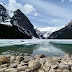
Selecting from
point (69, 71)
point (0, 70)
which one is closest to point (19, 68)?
point (0, 70)

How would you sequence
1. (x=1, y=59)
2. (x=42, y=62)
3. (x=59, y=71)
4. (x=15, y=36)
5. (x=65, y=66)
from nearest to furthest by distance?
(x=59, y=71)
(x=65, y=66)
(x=42, y=62)
(x=1, y=59)
(x=15, y=36)

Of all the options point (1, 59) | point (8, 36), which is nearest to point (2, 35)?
point (8, 36)

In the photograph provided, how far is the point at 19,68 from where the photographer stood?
7.36 meters

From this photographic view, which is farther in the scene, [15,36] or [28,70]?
[15,36]

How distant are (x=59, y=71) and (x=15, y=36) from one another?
136 m

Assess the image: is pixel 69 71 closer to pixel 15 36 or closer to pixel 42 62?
A: pixel 42 62

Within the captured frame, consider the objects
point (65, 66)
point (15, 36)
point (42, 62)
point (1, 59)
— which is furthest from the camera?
point (15, 36)

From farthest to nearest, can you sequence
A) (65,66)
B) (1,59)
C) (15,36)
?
(15,36)
(1,59)
(65,66)

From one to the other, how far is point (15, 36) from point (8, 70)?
13488 cm

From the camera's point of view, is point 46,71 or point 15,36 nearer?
point 46,71

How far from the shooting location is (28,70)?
7.11m

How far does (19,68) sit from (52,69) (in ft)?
7.04

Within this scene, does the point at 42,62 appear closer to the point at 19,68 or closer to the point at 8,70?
the point at 19,68

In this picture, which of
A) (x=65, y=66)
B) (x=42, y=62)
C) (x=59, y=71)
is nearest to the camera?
(x=59, y=71)
